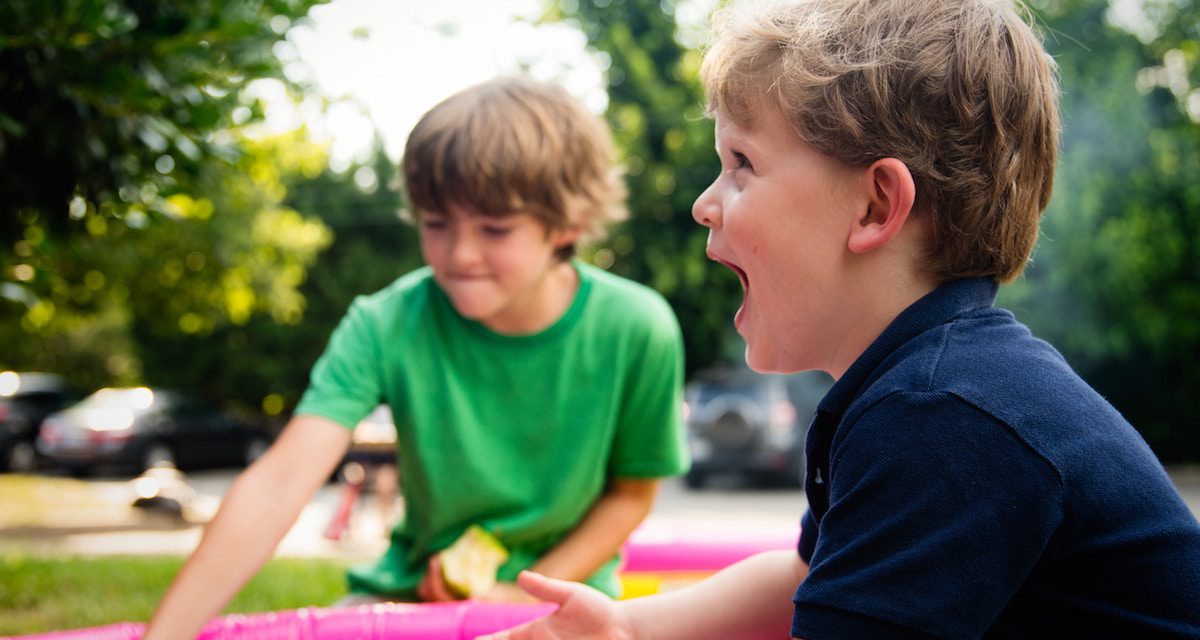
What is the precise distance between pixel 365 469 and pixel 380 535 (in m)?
0.69

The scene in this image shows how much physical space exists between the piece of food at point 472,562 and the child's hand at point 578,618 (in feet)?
2.36

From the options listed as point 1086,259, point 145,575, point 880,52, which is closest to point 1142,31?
point 1086,259

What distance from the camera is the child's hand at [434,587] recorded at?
2422 millimetres

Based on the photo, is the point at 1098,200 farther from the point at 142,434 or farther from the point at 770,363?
the point at 770,363

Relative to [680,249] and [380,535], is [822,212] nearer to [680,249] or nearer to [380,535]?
[380,535]

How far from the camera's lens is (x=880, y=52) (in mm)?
1396

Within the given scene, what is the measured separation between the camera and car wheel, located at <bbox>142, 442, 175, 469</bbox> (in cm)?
1708

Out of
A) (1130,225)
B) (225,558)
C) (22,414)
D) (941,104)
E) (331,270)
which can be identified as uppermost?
(941,104)

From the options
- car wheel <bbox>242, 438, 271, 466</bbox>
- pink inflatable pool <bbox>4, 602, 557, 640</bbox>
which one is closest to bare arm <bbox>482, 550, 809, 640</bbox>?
pink inflatable pool <bbox>4, 602, 557, 640</bbox>

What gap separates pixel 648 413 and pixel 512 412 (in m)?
0.33

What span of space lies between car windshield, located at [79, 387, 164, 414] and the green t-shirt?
16.3 meters

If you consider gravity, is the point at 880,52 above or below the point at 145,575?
above

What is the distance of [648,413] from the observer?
2633 millimetres

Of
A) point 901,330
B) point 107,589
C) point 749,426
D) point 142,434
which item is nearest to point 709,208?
point 901,330
